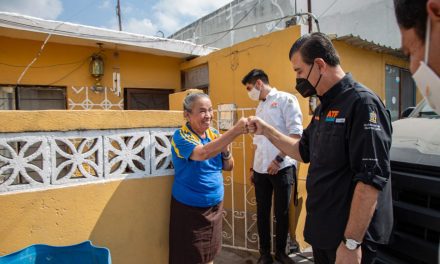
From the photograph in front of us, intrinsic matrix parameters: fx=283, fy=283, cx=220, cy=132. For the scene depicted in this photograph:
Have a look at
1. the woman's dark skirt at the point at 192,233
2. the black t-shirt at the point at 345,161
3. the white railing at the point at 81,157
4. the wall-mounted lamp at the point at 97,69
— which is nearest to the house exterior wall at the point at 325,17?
the wall-mounted lamp at the point at 97,69

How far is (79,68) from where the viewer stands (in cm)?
600

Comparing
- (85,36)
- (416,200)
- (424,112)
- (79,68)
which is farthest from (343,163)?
(79,68)

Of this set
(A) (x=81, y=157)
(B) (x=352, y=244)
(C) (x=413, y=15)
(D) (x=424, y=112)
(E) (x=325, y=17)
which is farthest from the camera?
(E) (x=325, y=17)

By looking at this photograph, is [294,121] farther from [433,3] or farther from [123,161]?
[433,3]

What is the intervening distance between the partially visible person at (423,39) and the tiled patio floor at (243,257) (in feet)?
9.45

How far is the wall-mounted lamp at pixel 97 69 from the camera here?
5953 millimetres

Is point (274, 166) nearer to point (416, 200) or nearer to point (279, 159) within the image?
point (279, 159)

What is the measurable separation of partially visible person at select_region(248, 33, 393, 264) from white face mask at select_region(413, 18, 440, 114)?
0.40 m

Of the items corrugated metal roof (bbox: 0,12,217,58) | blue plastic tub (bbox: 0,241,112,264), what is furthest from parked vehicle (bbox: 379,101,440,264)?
corrugated metal roof (bbox: 0,12,217,58)

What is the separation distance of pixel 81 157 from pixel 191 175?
80 cm

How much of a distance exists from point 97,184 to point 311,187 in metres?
1.52

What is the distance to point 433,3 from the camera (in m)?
0.86

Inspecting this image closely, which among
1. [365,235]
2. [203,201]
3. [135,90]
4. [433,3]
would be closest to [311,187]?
[365,235]

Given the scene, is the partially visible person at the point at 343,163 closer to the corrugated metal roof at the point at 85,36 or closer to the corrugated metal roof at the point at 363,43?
the corrugated metal roof at the point at 363,43
